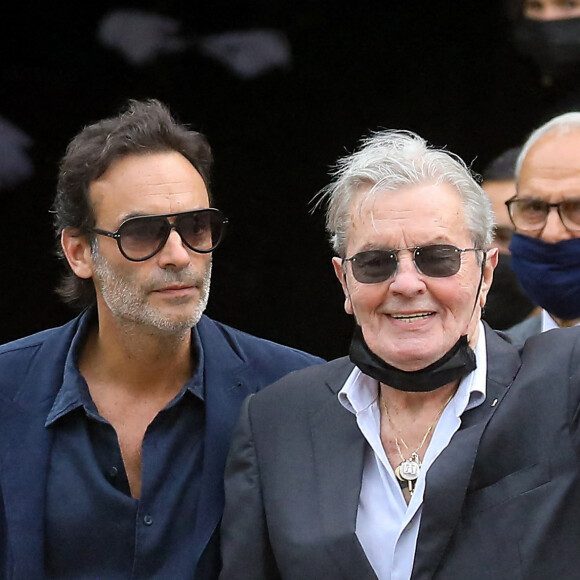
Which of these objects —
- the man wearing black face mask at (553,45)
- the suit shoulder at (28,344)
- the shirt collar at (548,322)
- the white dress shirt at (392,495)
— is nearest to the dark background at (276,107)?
the man wearing black face mask at (553,45)

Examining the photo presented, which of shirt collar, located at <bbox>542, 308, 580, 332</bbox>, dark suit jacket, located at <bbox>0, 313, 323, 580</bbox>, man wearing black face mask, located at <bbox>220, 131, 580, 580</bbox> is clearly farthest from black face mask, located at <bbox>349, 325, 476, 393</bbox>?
shirt collar, located at <bbox>542, 308, 580, 332</bbox>

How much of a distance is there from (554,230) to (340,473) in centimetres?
108

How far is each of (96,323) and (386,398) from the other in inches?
39.2

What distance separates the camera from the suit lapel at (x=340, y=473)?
2484 millimetres

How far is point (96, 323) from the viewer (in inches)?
129

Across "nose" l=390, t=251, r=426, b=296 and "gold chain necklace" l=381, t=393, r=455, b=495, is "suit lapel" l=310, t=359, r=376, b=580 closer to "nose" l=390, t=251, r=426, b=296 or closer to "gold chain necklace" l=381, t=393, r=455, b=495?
"gold chain necklace" l=381, t=393, r=455, b=495

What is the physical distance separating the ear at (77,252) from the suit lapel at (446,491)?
1227 millimetres

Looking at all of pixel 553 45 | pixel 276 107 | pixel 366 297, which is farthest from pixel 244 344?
pixel 553 45

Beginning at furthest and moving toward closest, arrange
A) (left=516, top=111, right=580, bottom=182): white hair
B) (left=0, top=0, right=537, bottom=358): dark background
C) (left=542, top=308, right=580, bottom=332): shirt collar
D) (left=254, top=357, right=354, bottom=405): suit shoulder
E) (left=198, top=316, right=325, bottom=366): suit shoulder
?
(left=0, top=0, right=537, bottom=358): dark background, (left=516, top=111, right=580, bottom=182): white hair, (left=542, top=308, right=580, bottom=332): shirt collar, (left=198, top=316, right=325, bottom=366): suit shoulder, (left=254, top=357, right=354, bottom=405): suit shoulder

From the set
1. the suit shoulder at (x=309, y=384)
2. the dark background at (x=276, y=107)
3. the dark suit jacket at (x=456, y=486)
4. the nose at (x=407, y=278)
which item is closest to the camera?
the dark suit jacket at (x=456, y=486)

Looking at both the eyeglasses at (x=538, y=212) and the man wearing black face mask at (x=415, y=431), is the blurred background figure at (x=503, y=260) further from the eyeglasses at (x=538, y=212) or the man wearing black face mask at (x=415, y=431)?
the man wearing black face mask at (x=415, y=431)

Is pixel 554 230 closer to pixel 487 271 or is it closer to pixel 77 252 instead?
pixel 487 271

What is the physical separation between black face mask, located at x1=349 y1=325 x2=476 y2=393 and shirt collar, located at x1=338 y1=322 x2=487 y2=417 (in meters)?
0.03

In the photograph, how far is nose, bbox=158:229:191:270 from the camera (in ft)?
9.62
